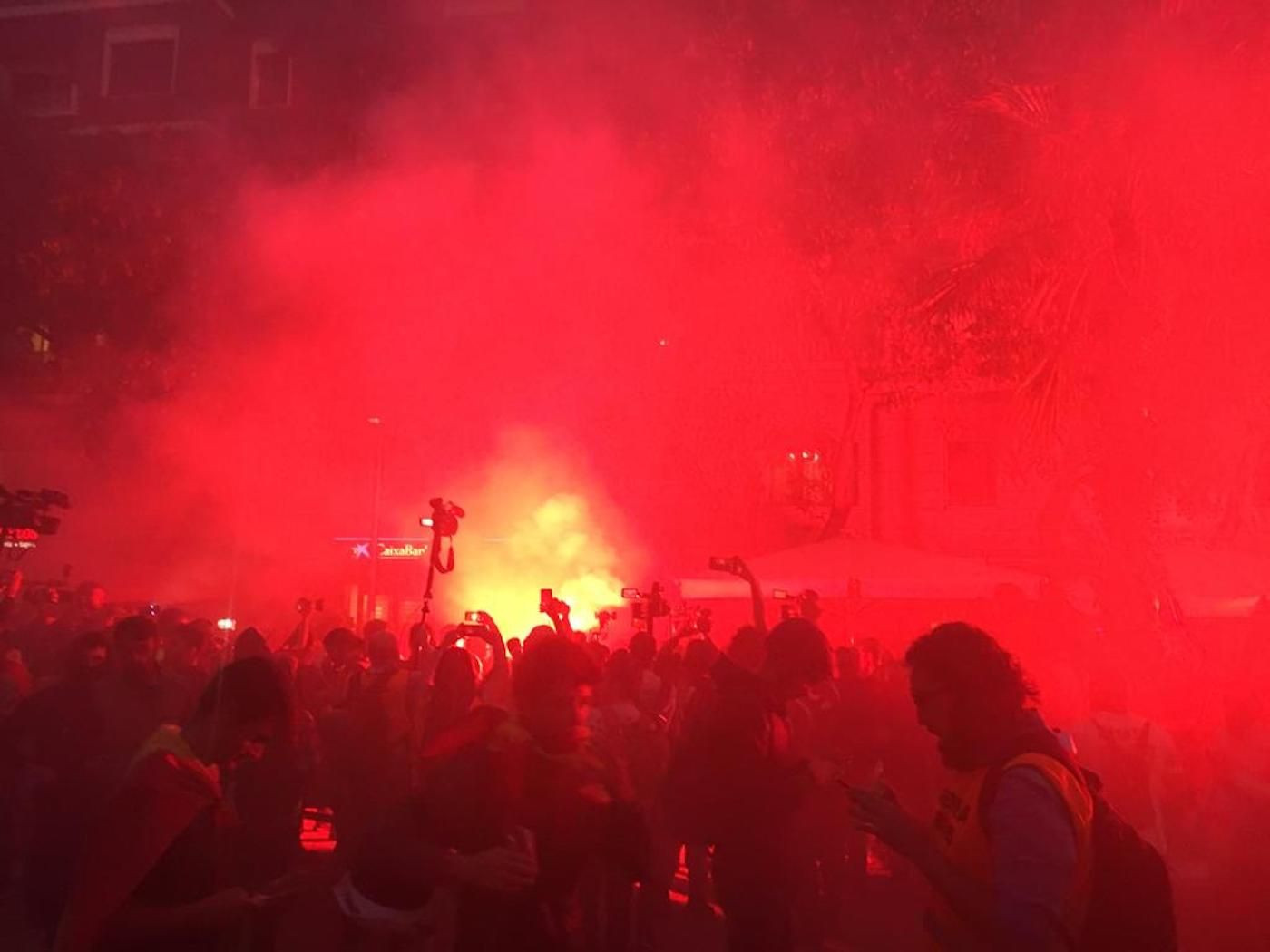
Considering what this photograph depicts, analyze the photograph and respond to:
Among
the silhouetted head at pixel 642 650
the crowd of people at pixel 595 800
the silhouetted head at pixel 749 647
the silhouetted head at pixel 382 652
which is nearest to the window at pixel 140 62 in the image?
the crowd of people at pixel 595 800

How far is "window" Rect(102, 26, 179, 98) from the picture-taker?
90.3 ft

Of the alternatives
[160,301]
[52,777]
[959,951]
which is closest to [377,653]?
[52,777]

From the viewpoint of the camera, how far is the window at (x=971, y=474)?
19.0 metres

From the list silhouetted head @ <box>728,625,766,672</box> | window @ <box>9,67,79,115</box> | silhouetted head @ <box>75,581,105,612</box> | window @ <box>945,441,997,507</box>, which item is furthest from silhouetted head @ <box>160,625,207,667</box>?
window @ <box>9,67,79,115</box>

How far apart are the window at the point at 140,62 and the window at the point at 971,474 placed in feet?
71.3

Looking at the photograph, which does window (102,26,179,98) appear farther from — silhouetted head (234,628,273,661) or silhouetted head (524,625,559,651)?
silhouetted head (524,625,559,651)

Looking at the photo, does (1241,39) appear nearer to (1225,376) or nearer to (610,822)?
(1225,376)

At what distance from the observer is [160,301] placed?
1364 centimetres

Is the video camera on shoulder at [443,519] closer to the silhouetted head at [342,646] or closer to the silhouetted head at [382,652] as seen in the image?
the silhouetted head at [342,646]

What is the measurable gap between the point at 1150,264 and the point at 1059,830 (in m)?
7.80

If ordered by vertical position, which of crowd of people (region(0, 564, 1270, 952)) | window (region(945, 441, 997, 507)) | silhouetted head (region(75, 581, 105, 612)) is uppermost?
window (region(945, 441, 997, 507))

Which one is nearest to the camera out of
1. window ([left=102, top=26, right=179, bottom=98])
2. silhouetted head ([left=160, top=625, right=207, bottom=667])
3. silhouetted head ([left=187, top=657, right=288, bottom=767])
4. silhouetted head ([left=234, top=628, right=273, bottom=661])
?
silhouetted head ([left=187, top=657, right=288, bottom=767])

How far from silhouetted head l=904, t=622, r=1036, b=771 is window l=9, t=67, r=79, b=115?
3063 centimetres

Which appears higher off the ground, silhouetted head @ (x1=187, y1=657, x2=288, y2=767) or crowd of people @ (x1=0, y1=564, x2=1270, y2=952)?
silhouetted head @ (x1=187, y1=657, x2=288, y2=767)
